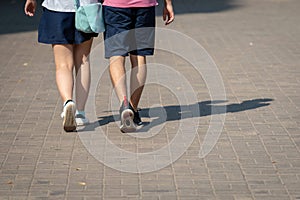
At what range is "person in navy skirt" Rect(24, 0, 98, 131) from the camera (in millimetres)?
7453

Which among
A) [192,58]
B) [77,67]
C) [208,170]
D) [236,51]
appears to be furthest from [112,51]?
[236,51]

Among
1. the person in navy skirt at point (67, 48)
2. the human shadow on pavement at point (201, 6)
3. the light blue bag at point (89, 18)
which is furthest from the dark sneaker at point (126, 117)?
the human shadow on pavement at point (201, 6)

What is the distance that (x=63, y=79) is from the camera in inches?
303

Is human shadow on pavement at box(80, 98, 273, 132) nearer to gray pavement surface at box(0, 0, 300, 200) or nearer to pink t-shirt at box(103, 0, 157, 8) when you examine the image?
gray pavement surface at box(0, 0, 300, 200)

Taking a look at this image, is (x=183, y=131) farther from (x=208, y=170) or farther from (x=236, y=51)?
(x=236, y=51)

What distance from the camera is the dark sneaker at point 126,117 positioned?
7.47 meters

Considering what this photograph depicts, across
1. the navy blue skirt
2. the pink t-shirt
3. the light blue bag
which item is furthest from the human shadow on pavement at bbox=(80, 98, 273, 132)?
the pink t-shirt

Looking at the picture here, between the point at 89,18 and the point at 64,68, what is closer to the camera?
the point at 89,18

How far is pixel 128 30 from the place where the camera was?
751 centimetres

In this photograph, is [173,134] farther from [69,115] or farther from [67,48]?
[67,48]

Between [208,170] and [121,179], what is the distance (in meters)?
0.67

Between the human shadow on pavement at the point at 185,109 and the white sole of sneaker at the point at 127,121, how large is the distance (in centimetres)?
18

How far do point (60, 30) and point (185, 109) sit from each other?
5.37 feet

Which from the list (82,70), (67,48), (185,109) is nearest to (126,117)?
(82,70)
